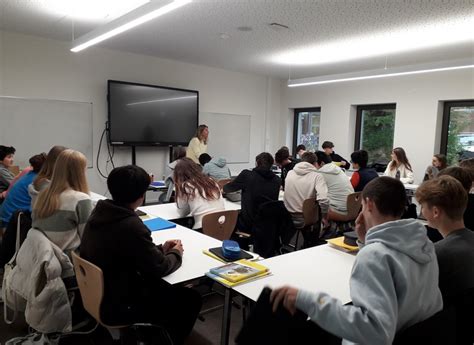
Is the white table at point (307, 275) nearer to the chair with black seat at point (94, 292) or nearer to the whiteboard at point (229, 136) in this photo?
the chair with black seat at point (94, 292)

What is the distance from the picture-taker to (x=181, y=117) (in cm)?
679

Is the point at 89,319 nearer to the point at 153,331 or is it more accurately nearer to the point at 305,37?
the point at 153,331

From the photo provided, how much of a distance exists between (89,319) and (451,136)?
6.39 m

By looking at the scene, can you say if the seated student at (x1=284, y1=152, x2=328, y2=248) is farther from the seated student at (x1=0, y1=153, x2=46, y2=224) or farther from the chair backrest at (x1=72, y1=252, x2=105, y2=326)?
the chair backrest at (x1=72, y1=252, x2=105, y2=326)

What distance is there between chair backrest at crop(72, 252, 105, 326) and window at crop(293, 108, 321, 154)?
700 cm

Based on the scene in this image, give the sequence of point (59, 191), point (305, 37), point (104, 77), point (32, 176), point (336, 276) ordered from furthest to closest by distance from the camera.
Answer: point (104, 77), point (305, 37), point (32, 176), point (59, 191), point (336, 276)

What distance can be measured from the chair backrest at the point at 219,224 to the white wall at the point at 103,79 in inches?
152

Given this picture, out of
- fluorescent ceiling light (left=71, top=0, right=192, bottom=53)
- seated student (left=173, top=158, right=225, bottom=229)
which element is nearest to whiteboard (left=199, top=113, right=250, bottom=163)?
fluorescent ceiling light (left=71, top=0, right=192, bottom=53)

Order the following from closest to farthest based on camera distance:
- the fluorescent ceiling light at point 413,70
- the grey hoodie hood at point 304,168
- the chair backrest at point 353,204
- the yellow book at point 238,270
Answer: the yellow book at point 238,270 → the grey hoodie hood at point 304,168 → the chair backrest at point 353,204 → the fluorescent ceiling light at point 413,70

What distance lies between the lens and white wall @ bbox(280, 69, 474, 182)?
6160 mm

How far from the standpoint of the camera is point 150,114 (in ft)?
20.8

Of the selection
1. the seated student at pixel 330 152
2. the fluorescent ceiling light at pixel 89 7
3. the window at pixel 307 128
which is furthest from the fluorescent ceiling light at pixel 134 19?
the window at pixel 307 128

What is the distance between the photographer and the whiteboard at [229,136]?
7484 millimetres

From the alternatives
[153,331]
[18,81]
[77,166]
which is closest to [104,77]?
[18,81]
